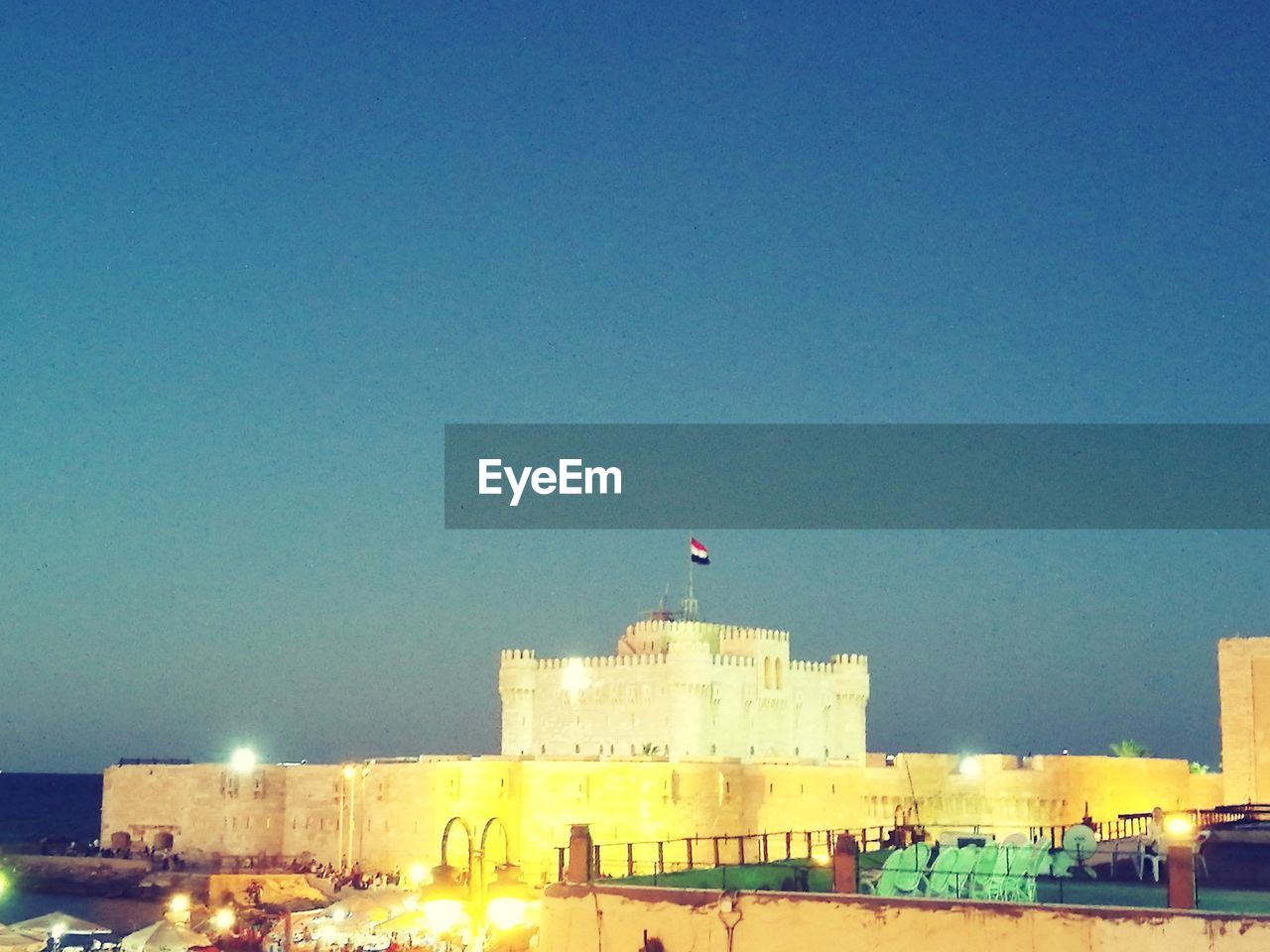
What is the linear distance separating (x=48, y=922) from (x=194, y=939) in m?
3.40

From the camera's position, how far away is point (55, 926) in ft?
111

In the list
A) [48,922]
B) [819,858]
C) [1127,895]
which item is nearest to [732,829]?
[48,922]

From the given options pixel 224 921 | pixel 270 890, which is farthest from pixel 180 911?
pixel 224 921

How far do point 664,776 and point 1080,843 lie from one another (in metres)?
23.9

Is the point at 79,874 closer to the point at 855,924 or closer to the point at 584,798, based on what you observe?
the point at 584,798

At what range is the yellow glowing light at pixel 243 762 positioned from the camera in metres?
54.6

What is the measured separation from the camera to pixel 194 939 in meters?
32.9

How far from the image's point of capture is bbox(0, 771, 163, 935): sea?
5288cm

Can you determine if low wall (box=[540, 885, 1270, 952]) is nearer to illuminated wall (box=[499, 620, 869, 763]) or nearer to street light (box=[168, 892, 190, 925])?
street light (box=[168, 892, 190, 925])

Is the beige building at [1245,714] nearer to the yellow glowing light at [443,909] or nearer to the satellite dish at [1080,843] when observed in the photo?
the satellite dish at [1080,843]

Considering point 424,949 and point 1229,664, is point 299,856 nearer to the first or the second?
point 424,949

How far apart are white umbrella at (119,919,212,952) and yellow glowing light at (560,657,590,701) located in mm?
25104

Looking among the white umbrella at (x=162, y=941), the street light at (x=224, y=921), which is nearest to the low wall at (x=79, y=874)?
the street light at (x=224, y=921)

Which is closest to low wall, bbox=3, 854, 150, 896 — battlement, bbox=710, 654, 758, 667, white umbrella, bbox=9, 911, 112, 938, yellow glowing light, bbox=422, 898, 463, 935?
battlement, bbox=710, 654, 758, 667
